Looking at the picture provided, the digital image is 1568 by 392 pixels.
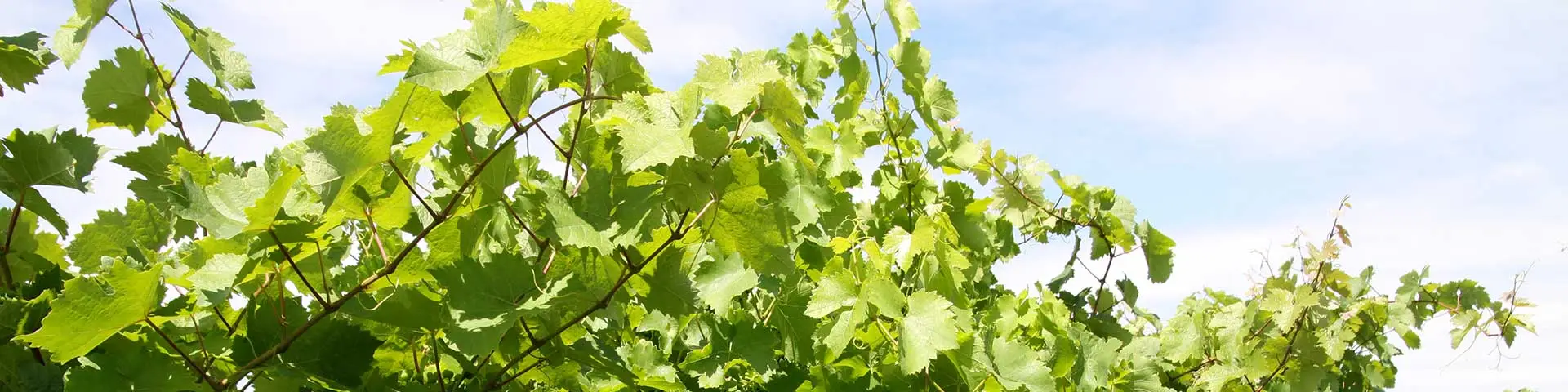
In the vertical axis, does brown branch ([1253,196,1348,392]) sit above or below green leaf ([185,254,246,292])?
above

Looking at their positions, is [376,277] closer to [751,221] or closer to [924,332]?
[751,221]

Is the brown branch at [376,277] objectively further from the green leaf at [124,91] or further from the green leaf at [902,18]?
the green leaf at [902,18]

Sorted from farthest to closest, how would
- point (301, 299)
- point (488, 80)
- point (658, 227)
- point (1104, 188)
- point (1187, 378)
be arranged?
point (1187, 378) → point (1104, 188) → point (301, 299) → point (658, 227) → point (488, 80)

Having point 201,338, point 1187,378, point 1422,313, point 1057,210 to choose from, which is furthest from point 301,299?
point 1422,313

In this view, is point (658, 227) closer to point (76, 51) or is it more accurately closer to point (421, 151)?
point (421, 151)

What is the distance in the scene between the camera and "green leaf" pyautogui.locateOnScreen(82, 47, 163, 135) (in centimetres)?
166

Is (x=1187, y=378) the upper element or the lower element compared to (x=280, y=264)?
upper

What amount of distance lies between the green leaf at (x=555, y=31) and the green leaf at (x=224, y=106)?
1.02m

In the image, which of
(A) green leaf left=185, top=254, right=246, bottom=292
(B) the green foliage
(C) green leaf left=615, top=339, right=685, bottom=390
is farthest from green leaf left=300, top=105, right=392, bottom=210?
(C) green leaf left=615, top=339, right=685, bottom=390

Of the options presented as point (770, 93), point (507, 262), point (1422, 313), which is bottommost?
point (507, 262)

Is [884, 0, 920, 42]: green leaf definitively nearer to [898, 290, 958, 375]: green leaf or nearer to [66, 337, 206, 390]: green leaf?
[898, 290, 958, 375]: green leaf

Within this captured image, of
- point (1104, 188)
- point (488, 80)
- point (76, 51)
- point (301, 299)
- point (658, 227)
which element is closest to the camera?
point (488, 80)

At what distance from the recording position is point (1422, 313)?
135 inches

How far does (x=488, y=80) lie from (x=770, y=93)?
312mm
